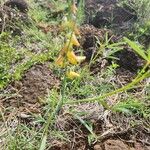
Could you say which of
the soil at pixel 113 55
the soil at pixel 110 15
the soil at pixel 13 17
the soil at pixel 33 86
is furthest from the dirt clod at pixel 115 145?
the soil at pixel 110 15

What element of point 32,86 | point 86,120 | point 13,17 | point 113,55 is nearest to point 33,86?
point 32,86

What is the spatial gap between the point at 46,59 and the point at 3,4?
0.87 metres

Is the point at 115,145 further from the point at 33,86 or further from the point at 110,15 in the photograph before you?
the point at 110,15

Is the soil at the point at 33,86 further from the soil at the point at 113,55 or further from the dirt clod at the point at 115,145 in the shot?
the dirt clod at the point at 115,145

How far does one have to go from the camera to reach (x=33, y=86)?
2.12m

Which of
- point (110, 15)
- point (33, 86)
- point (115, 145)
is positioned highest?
point (110, 15)

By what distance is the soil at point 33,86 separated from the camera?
2029mm

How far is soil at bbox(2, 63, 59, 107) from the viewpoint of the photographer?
2029 mm

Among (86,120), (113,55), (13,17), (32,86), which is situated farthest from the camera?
(13,17)

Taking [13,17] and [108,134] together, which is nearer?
[108,134]

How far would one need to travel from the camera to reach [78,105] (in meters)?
2.06

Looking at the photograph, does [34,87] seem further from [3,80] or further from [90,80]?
[90,80]

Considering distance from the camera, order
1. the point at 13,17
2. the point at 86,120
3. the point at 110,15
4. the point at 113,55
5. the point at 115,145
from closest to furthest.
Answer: the point at 115,145, the point at 86,120, the point at 113,55, the point at 13,17, the point at 110,15

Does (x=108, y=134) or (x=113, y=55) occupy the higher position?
(x=113, y=55)
